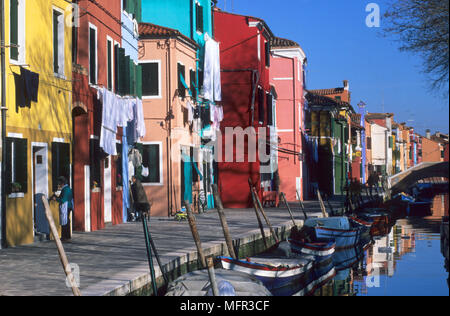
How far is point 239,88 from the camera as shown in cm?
3719

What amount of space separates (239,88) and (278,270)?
21688 mm

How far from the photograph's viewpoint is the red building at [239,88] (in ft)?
120

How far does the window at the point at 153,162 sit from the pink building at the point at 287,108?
19162 mm

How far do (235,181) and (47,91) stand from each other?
1886cm

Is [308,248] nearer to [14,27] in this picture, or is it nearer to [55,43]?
[55,43]

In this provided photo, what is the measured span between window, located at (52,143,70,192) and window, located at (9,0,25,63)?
293 centimetres

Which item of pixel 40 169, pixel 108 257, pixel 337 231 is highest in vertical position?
pixel 40 169

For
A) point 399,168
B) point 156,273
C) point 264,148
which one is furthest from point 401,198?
point 399,168

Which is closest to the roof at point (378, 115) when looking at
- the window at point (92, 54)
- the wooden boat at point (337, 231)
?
the wooden boat at point (337, 231)

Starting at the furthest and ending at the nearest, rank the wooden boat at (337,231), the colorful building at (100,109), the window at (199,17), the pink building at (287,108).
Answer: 1. the pink building at (287,108)
2. the window at (199,17)
3. the wooden boat at (337,231)
4. the colorful building at (100,109)

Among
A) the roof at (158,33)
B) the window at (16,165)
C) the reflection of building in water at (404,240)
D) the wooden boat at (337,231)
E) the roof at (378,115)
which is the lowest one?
the reflection of building in water at (404,240)

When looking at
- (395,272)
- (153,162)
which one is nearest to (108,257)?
(395,272)

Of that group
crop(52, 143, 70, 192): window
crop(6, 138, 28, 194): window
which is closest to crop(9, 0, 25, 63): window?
crop(6, 138, 28, 194): window

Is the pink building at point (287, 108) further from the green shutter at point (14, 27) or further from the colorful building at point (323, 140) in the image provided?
the green shutter at point (14, 27)
